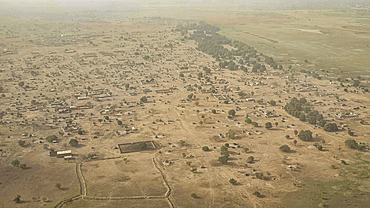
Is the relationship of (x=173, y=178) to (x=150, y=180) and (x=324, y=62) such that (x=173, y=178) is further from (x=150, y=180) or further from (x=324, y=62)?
(x=324, y=62)

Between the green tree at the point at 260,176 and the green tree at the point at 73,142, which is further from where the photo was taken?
the green tree at the point at 73,142

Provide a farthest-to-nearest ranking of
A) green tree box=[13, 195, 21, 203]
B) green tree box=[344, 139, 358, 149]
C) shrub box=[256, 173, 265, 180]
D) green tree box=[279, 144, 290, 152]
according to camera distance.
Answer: green tree box=[344, 139, 358, 149]
green tree box=[279, 144, 290, 152]
shrub box=[256, 173, 265, 180]
green tree box=[13, 195, 21, 203]

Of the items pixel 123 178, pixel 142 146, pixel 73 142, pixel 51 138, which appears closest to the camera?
pixel 123 178

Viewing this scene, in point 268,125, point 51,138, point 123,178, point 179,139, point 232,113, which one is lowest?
point 123,178

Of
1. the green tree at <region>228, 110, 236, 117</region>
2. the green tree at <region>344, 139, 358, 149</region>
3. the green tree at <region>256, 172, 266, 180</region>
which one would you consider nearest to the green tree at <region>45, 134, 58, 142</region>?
the green tree at <region>228, 110, 236, 117</region>

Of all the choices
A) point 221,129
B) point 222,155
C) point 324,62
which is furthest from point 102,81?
point 324,62

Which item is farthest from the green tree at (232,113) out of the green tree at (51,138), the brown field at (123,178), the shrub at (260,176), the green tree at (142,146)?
the green tree at (51,138)

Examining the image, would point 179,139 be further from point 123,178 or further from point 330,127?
point 330,127

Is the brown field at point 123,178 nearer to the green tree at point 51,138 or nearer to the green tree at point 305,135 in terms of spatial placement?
the green tree at point 51,138

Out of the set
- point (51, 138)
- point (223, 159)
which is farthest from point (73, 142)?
point (223, 159)

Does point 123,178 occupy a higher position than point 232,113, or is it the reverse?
point 232,113

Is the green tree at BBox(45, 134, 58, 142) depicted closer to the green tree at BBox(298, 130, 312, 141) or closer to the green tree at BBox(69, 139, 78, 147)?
the green tree at BBox(69, 139, 78, 147)
